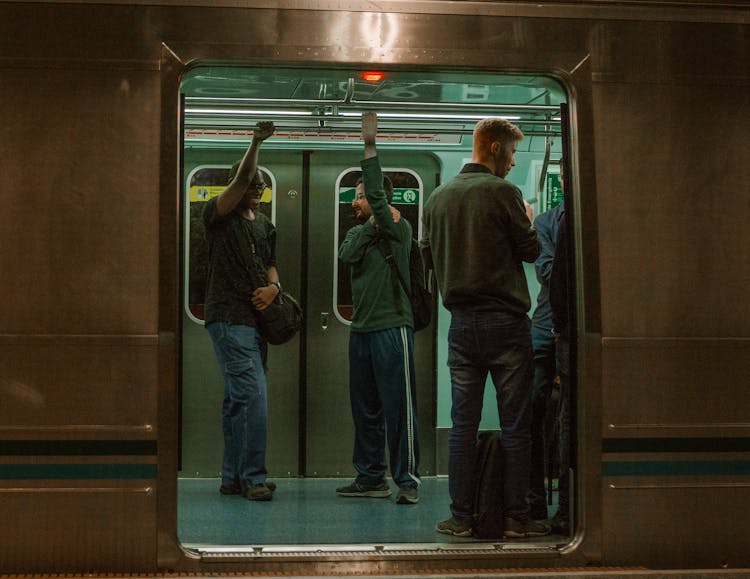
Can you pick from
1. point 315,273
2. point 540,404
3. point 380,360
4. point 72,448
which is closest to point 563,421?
point 540,404

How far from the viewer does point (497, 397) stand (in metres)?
4.71

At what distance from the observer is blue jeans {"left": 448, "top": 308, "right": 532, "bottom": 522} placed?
471cm

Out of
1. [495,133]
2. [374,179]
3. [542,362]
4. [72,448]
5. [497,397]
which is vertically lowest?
[72,448]

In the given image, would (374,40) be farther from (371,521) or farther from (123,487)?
(371,521)

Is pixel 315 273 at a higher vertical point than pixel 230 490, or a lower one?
higher

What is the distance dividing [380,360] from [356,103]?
4.66 feet

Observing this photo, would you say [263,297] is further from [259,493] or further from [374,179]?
[259,493]

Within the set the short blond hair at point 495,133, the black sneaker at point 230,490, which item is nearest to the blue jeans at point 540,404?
the short blond hair at point 495,133

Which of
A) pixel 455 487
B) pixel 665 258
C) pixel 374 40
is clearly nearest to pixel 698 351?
pixel 665 258

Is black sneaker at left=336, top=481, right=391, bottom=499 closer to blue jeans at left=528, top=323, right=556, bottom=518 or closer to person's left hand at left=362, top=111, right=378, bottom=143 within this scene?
blue jeans at left=528, top=323, right=556, bottom=518

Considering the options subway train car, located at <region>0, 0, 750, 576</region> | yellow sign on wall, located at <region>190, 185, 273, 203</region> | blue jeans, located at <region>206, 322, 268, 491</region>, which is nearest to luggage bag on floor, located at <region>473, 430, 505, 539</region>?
subway train car, located at <region>0, 0, 750, 576</region>

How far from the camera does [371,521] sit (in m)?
5.29

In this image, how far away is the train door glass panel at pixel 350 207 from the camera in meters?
6.80

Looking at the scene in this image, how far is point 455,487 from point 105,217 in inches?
76.3
